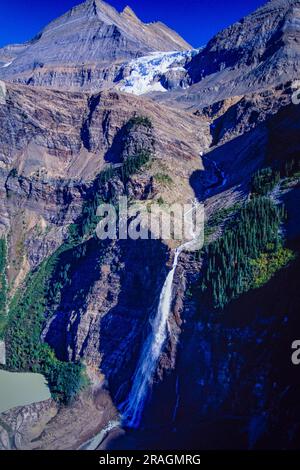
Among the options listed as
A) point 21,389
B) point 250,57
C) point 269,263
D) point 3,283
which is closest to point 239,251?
point 269,263

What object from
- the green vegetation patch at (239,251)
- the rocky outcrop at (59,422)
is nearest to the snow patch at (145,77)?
the green vegetation patch at (239,251)

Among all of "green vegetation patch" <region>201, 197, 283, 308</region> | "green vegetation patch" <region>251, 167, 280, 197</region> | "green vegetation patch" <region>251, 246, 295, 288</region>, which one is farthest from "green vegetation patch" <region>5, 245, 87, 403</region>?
"green vegetation patch" <region>251, 167, 280, 197</region>

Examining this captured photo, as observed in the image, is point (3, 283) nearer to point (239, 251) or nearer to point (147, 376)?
point (147, 376)

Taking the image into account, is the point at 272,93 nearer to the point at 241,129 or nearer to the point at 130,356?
the point at 241,129

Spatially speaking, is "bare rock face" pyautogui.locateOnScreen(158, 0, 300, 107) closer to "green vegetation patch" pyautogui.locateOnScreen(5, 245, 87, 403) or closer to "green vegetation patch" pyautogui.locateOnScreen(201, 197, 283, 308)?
"green vegetation patch" pyautogui.locateOnScreen(201, 197, 283, 308)

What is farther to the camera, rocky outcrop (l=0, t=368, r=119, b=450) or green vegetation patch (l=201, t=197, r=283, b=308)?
green vegetation patch (l=201, t=197, r=283, b=308)

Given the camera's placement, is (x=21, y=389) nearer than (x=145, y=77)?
Yes

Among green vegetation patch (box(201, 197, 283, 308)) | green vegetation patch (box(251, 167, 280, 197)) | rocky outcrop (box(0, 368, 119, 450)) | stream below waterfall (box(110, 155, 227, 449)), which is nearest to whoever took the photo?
stream below waterfall (box(110, 155, 227, 449))

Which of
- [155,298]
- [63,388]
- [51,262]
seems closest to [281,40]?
[51,262]

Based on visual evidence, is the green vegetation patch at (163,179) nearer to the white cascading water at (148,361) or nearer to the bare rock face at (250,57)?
the white cascading water at (148,361)
